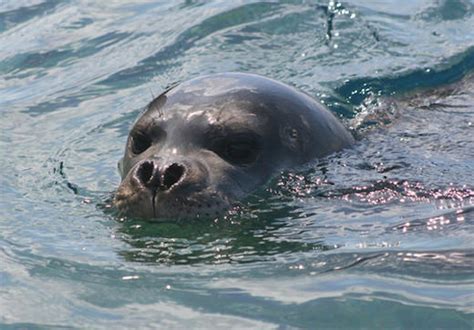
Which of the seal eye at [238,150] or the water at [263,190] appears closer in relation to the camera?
the water at [263,190]

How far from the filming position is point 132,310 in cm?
465

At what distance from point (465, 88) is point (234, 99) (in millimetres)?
3108

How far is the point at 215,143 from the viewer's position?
6.02m

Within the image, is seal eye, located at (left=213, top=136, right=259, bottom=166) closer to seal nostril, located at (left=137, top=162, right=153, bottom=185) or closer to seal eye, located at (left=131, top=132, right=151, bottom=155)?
seal eye, located at (left=131, top=132, right=151, bottom=155)

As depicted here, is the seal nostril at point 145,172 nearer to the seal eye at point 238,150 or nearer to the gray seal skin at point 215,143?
the gray seal skin at point 215,143

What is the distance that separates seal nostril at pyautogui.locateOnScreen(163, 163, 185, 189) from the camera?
18.0ft

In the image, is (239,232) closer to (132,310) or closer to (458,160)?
(132,310)

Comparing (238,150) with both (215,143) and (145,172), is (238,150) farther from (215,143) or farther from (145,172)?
(145,172)

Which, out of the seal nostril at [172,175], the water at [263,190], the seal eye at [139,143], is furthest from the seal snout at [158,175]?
the seal eye at [139,143]

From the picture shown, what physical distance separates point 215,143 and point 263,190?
337 mm

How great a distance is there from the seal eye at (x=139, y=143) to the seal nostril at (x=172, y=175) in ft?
2.32

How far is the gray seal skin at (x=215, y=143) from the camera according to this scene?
5516 millimetres

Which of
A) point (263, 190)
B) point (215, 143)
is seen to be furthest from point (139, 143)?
point (263, 190)

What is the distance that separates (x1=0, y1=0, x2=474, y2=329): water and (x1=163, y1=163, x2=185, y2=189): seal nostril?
0.20 m
